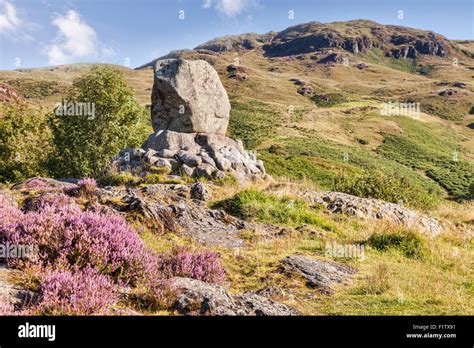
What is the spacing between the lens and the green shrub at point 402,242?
11664mm

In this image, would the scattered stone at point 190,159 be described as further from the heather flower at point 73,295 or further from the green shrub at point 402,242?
the heather flower at point 73,295

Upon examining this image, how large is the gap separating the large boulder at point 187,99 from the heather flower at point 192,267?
16.5 meters

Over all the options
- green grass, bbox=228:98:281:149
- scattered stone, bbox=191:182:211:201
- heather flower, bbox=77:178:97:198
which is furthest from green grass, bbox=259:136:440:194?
heather flower, bbox=77:178:97:198

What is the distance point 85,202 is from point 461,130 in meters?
165

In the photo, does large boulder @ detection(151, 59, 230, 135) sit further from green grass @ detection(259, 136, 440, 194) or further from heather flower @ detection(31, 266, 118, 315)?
green grass @ detection(259, 136, 440, 194)

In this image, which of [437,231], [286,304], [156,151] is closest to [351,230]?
[437,231]

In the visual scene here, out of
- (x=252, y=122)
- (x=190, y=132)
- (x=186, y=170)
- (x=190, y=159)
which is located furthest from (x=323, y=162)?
(x=252, y=122)

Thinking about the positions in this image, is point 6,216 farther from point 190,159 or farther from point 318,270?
point 190,159

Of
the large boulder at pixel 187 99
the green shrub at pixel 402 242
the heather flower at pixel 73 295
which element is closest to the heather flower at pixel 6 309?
the heather flower at pixel 73 295

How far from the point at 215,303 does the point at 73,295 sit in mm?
2009

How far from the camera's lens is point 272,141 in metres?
96.1

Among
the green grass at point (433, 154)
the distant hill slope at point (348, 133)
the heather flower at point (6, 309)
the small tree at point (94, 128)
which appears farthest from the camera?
the green grass at point (433, 154)
